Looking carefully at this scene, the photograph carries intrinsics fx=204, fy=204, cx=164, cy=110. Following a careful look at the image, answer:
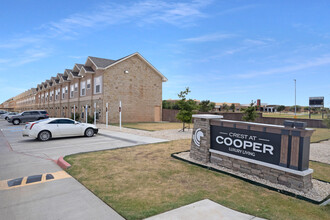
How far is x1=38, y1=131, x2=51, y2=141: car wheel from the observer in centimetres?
1262

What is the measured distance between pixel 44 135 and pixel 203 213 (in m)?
12.1

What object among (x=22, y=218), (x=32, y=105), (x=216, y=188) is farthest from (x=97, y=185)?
(x=32, y=105)

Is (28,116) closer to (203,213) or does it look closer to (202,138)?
(202,138)

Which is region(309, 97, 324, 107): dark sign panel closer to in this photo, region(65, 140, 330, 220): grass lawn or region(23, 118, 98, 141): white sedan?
region(65, 140, 330, 220): grass lawn

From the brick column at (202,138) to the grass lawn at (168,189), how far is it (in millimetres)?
617

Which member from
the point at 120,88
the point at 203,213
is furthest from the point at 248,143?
the point at 120,88

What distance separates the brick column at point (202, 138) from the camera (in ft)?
23.9

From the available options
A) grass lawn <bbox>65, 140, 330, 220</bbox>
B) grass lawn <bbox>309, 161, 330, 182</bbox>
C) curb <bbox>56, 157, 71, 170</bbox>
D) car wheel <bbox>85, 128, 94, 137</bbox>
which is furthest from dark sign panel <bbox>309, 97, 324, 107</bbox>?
curb <bbox>56, 157, 71, 170</bbox>

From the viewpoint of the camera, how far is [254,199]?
4.55 metres

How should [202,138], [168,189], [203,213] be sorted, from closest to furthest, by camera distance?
1. [203,213]
2. [168,189]
3. [202,138]

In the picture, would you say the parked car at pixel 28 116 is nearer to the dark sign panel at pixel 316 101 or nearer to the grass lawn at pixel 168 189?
the grass lawn at pixel 168 189

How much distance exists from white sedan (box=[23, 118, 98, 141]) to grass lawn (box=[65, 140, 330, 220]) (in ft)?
20.9

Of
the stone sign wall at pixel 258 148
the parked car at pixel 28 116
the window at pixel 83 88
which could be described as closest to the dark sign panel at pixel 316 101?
the window at pixel 83 88

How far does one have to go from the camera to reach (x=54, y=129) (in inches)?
514
